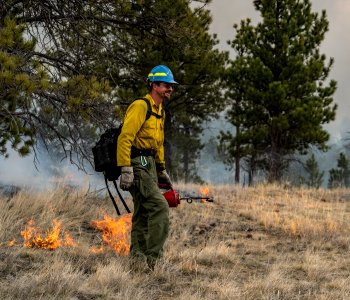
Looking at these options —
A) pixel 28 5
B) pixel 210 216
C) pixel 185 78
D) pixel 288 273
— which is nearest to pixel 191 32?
pixel 28 5

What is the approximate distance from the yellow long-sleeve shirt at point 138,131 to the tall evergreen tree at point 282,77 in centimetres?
1203

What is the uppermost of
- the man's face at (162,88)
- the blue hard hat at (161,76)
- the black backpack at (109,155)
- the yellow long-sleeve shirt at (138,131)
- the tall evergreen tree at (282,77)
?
the tall evergreen tree at (282,77)

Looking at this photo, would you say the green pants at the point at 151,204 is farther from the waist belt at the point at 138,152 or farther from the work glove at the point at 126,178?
the work glove at the point at 126,178

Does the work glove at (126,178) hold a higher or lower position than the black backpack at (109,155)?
lower

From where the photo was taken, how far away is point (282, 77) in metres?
16.6

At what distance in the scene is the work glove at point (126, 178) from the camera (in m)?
4.13

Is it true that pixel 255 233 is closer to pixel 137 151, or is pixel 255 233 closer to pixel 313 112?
pixel 137 151

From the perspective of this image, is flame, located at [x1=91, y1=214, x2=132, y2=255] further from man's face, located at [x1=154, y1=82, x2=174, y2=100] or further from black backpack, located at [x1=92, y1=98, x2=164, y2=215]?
man's face, located at [x1=154, y1=82, x2=174, y2=100]

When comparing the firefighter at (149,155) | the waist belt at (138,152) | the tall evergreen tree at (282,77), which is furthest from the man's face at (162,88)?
the tall evergreen tree at (282,77)

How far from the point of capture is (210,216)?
826 cm

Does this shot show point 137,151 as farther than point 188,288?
Yes

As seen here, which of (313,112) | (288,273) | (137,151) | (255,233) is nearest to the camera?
(137,151)

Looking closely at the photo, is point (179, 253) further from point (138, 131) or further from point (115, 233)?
point (138, 131)

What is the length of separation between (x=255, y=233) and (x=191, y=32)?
3416mm
